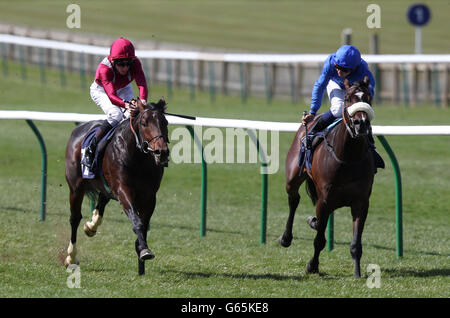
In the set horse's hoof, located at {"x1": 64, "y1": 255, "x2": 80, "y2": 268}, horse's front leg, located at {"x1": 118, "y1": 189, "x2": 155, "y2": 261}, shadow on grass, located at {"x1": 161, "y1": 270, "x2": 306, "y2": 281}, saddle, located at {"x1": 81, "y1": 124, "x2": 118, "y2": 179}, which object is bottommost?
shadow on grass, located at {"x1": 161, "y1": 270, "x2": 306, "y2": 281}

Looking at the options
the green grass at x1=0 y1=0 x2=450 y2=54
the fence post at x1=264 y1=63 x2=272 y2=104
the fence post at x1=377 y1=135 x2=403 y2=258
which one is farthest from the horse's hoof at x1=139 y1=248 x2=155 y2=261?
the green grass at x1=0 y1=0 x2=450 y2=54

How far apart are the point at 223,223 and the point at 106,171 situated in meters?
2.84

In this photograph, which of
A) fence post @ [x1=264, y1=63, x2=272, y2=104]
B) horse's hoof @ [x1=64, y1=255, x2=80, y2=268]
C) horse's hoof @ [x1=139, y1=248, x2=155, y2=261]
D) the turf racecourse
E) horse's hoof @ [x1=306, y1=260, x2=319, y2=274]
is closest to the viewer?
horse's hoof @ [x1=139, y1=248, x2=155, y2=261]

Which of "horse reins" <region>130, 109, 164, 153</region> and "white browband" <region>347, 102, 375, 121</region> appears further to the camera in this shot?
"horse reins" <region>130, 109, 164, 153</region>

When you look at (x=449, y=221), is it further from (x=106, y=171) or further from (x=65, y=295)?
(x=65, y=295)

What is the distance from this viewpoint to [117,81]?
8117 millimetres

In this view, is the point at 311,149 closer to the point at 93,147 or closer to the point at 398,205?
the point at 398,205

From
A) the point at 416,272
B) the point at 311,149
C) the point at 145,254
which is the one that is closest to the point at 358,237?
the point at 416,272

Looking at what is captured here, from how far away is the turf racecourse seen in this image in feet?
23.3

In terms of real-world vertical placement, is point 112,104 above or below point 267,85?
below

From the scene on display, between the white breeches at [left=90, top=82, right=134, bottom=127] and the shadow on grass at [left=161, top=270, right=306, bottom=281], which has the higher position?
the white breeches at [left=90, top=82, right=134, bottom=127]

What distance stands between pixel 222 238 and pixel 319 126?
216cm

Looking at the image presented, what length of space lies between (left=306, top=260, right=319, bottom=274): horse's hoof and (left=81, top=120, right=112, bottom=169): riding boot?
2.05m

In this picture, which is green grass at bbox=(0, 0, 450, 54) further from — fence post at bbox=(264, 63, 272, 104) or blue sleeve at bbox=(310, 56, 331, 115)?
blue sleeve at bbox=(310, 56, 331, 115)
